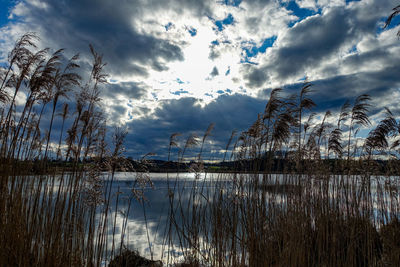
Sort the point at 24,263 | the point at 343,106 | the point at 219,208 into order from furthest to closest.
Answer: the point at 343,106 → the point at 219,208 → the point at 24,263

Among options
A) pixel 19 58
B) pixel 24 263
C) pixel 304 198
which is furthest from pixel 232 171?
pixel 19 58

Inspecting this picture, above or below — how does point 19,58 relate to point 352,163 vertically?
above

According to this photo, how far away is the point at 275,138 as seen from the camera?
3623mm

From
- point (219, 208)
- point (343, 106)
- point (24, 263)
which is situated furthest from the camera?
point (343, 106)

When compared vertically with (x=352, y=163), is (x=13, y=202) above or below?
below

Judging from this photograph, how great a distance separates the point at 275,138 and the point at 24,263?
3822mm

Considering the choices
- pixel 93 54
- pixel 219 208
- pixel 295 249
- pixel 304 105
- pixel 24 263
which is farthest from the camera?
pixel 304 105

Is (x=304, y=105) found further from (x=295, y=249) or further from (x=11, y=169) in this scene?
(x=11, y=169)

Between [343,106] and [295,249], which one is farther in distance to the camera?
[343,106]

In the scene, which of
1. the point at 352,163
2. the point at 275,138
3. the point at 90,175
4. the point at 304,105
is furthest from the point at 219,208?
the point at 352,163

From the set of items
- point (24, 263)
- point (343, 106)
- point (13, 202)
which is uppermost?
point (343, 106)

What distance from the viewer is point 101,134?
3.30m

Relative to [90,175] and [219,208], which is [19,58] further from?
[219,208]

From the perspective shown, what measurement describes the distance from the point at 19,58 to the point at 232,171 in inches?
169
